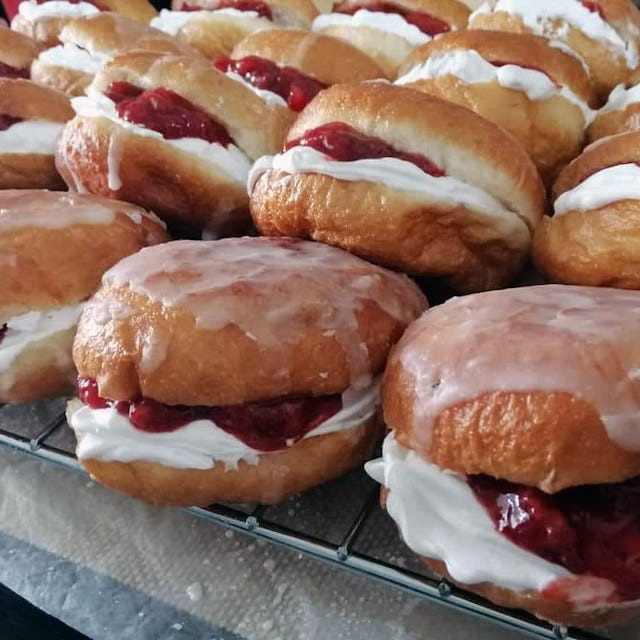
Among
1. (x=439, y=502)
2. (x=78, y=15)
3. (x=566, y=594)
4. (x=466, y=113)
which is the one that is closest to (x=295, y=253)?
(x=466, y=113)

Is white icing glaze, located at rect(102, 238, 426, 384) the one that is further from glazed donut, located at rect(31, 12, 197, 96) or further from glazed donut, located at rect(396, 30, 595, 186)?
glazed donut, located at rect(31, 12, 197, 96)

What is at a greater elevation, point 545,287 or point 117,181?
point 545,287

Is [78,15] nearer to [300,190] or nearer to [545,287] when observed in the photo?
[300,190]

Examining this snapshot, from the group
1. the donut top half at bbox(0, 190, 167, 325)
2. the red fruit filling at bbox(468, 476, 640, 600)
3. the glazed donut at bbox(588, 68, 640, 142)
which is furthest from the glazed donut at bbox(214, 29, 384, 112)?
the red fruit filling at bbox(468, 476, 640, 600)

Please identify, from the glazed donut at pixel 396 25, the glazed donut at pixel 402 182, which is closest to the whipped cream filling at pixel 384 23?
the glazed donut at pixel 396 25

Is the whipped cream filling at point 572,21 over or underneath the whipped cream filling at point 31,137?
over

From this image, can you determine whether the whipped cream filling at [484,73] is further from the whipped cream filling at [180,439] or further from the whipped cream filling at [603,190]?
the whipped cream filling at [180,439]

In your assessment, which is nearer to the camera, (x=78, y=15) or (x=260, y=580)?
(x=260, y=580)
